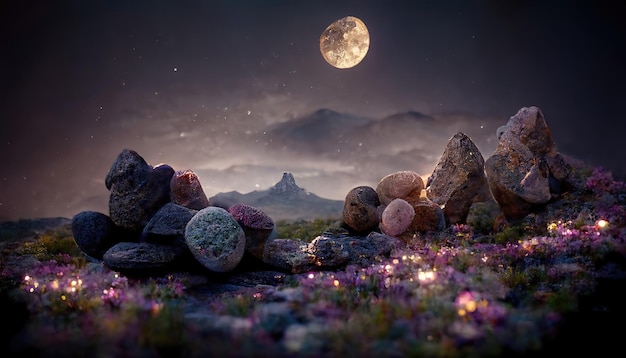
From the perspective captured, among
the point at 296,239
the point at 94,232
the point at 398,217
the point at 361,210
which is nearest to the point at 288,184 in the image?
the point at 361,210

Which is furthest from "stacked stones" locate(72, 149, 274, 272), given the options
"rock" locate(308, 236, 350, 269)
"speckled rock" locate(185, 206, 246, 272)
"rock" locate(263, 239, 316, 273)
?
"rock" locate(308, 236, 350, 269)

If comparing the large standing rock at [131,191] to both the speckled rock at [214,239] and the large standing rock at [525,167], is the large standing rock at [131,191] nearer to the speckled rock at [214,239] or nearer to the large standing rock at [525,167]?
the speckled rock at [214,239]

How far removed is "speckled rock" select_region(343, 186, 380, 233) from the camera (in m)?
18.7

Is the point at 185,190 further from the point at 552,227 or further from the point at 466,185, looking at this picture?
the point at 552,227

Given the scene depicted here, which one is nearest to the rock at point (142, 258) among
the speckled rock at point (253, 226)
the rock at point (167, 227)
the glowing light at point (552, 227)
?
the rock at point (167, 227)

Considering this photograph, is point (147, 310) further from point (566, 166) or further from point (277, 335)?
point (566, 166)

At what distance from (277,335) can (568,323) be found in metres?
4.94

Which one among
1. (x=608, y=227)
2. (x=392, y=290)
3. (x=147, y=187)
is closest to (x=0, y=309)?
(x=147, y=187)

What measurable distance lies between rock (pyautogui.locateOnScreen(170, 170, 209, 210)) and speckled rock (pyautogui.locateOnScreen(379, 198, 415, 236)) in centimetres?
837

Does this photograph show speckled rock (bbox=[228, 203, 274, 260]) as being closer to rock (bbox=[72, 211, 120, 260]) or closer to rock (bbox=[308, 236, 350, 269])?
rock (bbox=[308, 236, 350, 269])

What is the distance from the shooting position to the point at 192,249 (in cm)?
1195

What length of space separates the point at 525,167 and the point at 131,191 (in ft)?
55.5

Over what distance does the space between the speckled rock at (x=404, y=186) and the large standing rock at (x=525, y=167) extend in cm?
340

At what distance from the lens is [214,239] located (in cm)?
1186
